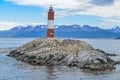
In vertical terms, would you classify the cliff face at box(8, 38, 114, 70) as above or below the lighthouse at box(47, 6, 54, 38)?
below

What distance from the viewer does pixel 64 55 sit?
4831 centimetres

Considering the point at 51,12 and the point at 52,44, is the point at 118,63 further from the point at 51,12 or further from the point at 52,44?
the point at 51,12

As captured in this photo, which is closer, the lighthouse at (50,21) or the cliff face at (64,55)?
the cliff face at (64,55)

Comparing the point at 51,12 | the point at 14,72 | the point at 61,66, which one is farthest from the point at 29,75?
the point at 51,12

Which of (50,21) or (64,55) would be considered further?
(50,21)

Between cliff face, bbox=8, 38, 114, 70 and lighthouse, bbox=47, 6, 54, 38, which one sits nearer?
cliff face, bbox=8, 38, 114, 70

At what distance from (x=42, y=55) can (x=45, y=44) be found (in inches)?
229

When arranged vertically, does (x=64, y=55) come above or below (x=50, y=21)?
below

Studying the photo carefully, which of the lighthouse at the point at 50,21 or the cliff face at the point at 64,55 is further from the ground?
the lighthouse at the point at 50,21

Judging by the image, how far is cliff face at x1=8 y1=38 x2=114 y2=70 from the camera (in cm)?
4497

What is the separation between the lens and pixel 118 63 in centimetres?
5062

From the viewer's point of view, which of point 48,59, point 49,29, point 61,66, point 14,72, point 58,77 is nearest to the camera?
point 58,77

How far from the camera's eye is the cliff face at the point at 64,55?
1770 inches

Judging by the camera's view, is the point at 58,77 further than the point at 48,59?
No
